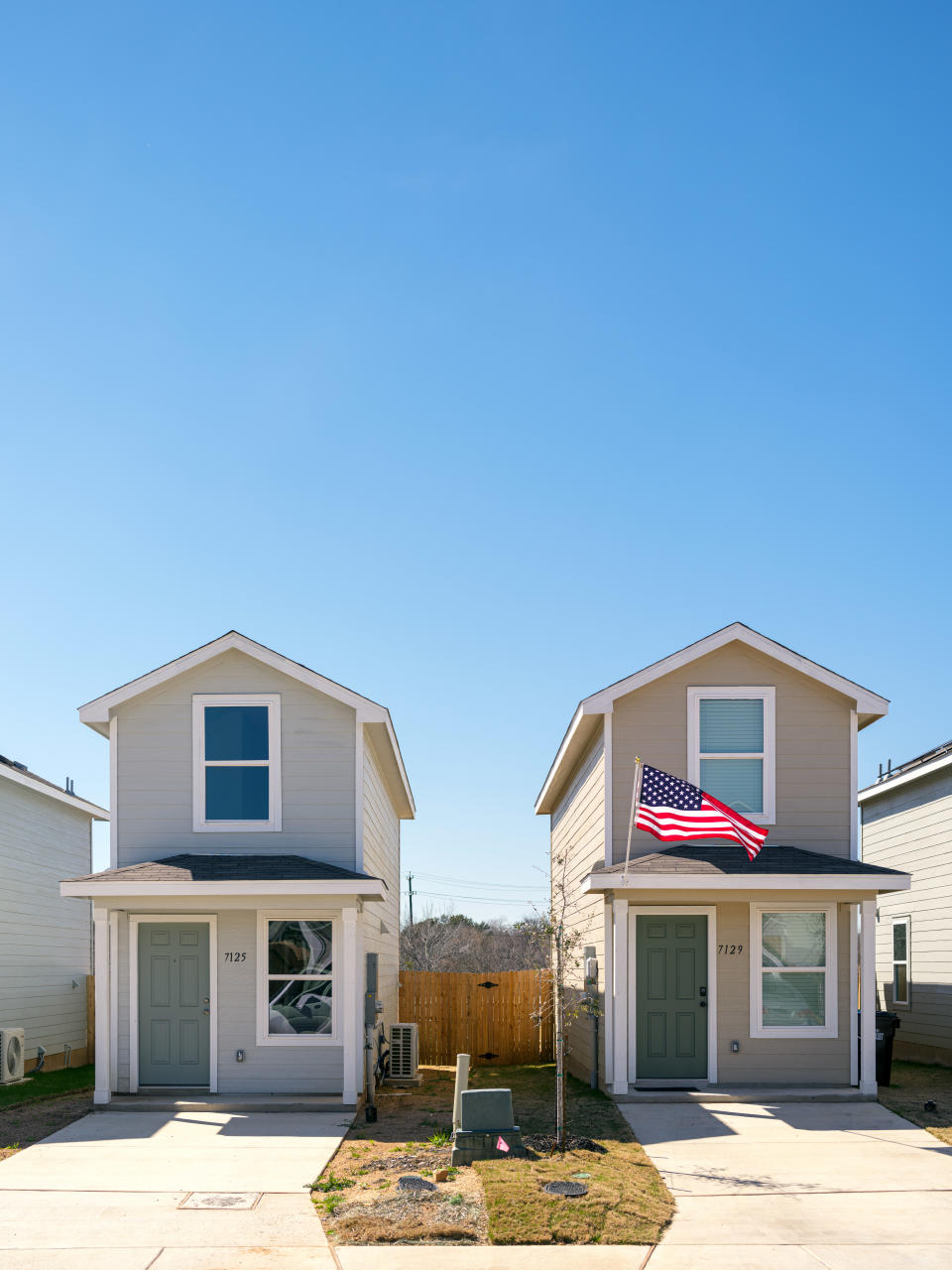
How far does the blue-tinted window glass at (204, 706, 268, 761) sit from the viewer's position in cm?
1509

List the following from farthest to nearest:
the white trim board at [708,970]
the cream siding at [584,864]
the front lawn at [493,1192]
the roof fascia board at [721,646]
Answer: the cream siding at [584,864] < the roof fascia board at [721,646] < the white trim board at [708,970] < the front lawn at [493,1192]

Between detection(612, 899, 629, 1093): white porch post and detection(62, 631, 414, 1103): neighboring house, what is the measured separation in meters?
2.96

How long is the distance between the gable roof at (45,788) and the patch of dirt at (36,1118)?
501cm

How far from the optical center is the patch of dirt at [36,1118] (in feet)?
39.2

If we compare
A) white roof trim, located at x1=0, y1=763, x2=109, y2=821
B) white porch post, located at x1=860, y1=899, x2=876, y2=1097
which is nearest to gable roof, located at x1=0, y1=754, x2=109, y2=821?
white roof trim, located at x1=0, y1=763, x2=109, y2=821

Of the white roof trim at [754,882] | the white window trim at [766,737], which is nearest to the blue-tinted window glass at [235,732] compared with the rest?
the white roof trim at [754,882]

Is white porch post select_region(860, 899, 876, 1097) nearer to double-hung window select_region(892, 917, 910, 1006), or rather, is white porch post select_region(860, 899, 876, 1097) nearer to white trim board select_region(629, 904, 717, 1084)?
white trim board select_region(629, 904, 717, 1084)

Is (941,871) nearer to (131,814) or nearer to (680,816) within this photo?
(680,816)

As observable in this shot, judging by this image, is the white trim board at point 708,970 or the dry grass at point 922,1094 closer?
the dry grass at point 922,1094

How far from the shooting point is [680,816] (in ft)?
43.7

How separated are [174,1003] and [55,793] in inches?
251

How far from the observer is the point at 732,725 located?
15.0 metres

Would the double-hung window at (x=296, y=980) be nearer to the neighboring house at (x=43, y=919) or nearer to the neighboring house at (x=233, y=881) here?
the neighboring house at (x=233, y=881)

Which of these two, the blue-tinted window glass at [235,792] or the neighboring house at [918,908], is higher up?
the blue-tinted window glass at [235,792]
